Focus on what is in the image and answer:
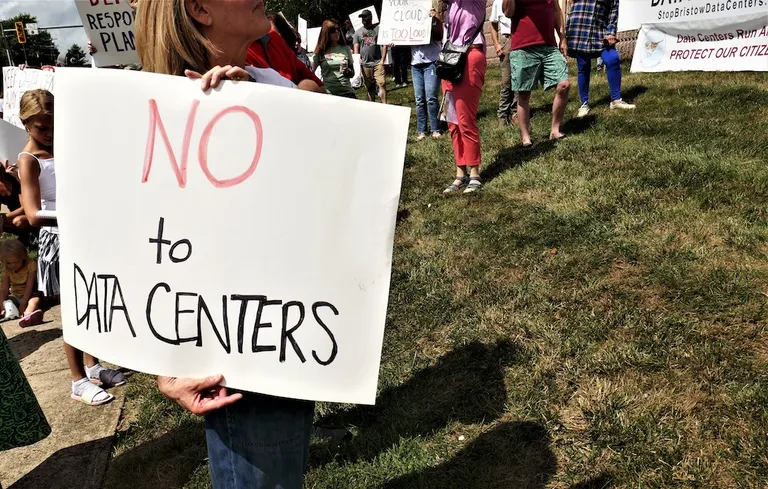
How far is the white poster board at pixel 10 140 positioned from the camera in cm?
489

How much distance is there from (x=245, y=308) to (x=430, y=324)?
2138 millimetres

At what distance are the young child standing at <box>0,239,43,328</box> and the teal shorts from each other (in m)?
4.88

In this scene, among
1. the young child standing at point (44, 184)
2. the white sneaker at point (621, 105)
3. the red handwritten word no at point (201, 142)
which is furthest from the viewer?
the white sneaker at point (621, 105)

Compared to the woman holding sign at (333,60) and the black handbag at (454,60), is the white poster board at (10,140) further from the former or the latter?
the black handbag at (454,60)

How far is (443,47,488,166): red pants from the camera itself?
4.91m

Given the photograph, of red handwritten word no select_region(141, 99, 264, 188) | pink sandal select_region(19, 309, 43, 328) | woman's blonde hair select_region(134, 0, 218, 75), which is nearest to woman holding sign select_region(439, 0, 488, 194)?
pink sandal select_region(19, 309, 43, 328)

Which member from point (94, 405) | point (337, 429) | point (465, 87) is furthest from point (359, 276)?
point (465, 87)

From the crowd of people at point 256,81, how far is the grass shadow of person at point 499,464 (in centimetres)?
98

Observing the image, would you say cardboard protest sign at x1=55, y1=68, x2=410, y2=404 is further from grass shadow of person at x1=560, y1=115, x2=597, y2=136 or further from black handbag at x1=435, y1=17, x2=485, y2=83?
grass shadow of person at x1=560, y1=115, x2=597, y2=136

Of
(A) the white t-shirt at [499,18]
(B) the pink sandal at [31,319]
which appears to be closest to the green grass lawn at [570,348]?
(B) the pink sandal at [31,319]

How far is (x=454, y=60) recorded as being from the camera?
482 centimetres

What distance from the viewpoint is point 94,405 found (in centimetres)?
322

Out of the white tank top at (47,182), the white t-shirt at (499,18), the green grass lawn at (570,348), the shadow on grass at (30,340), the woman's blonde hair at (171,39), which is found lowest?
the shadow on grass at (30,340)

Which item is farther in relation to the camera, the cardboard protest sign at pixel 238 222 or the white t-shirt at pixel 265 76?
the white t-shirt at pixel 265 76
